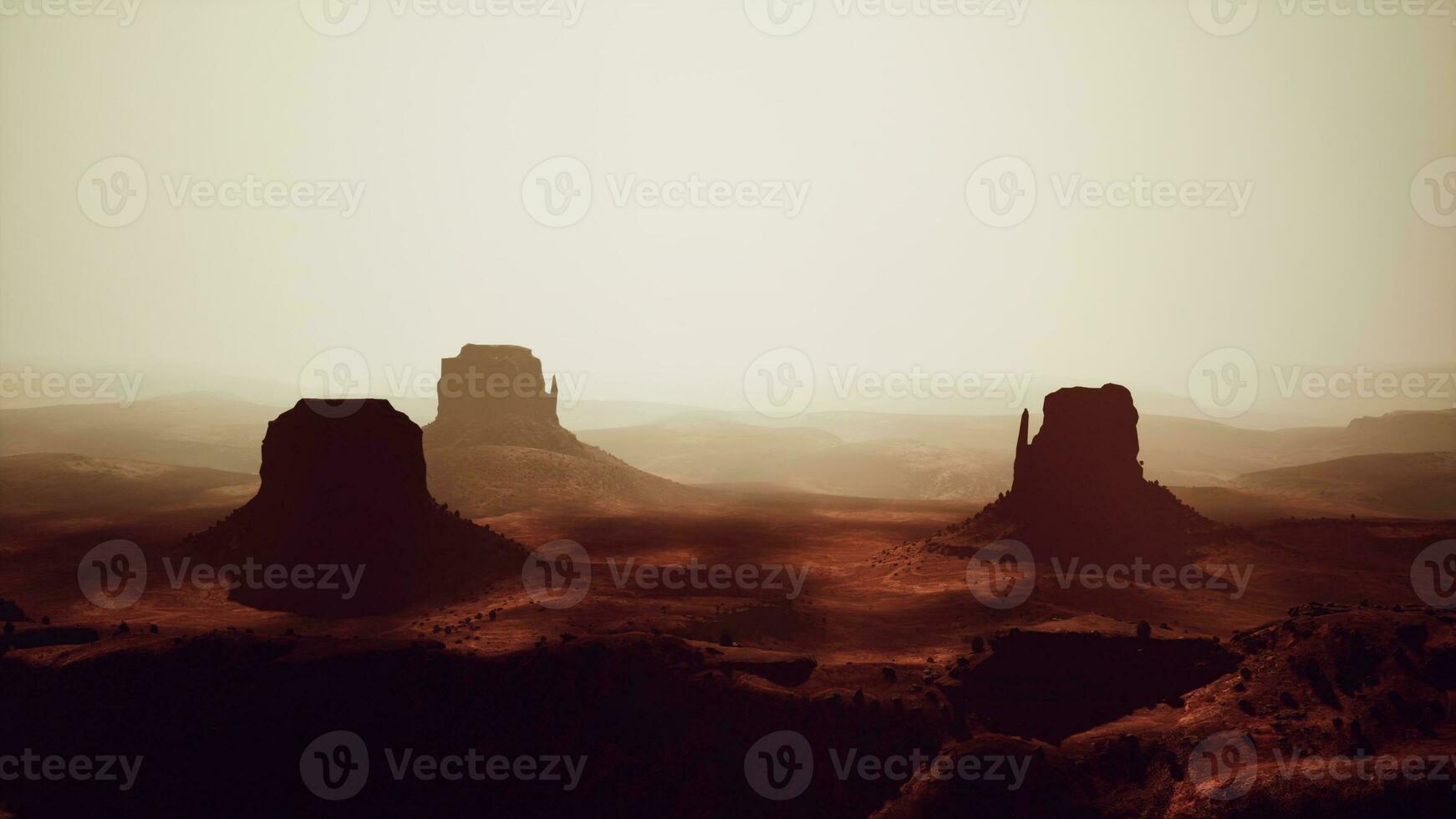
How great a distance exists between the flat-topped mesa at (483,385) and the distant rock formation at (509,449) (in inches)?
3.7

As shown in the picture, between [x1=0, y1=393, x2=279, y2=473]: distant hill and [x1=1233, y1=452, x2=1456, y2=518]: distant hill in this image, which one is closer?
[x1=1233, y1=452, x2=1456, y2=518]: distant hill

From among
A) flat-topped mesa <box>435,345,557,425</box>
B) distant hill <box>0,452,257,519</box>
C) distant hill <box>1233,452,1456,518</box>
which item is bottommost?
distant hill <box>0,452,257,519</box>

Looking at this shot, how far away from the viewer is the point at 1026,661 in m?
21.9

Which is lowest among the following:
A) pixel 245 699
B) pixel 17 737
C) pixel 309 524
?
pixel 17 737

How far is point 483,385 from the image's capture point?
8125 centimetres

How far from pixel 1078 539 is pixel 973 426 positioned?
163698 millimetres

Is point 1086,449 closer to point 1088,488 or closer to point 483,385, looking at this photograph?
point 1088,488

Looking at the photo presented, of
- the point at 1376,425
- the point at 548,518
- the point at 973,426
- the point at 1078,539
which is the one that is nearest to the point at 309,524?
the point at 548,518

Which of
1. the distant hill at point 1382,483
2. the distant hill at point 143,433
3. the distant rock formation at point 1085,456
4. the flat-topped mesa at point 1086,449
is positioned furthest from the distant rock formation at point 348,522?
the distant hill at point 1382,483

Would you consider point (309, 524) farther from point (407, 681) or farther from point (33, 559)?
point (33, 559)

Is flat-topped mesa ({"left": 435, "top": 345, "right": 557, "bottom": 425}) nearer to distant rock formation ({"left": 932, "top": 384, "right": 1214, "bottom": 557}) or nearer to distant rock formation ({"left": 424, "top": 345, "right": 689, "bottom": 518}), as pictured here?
distant rock formation ({"left": 424, "top": 345, "right": 689, "bottom": 518})

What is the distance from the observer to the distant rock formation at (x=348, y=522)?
106 feet

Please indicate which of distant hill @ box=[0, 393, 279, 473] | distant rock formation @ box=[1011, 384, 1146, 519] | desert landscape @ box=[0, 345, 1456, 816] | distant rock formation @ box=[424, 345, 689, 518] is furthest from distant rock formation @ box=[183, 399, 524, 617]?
distant hill @ box=[0, 393, 279, 473]

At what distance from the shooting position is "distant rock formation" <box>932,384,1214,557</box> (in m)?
40.1
